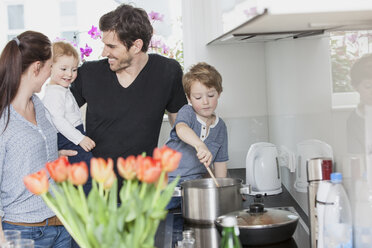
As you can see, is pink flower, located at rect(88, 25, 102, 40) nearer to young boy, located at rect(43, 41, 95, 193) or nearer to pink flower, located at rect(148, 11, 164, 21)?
pink flower, located at rect(148, 11, 164, 21)

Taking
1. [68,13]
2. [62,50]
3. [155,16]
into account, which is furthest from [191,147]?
[68,13]

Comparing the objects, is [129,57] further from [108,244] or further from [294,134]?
[108,244]

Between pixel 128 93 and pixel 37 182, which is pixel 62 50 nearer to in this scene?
pixel 128 93

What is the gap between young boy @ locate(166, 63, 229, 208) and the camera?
7.02 feet

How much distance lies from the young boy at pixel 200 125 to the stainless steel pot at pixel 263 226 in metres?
0.49

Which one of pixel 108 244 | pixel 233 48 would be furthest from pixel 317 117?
pixel 233 48

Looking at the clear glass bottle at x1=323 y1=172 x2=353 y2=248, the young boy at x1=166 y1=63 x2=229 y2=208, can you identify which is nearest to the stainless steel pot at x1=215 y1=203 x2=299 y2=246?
the clear glass bottle at x1=323 y1=172 x2=353 y2=248

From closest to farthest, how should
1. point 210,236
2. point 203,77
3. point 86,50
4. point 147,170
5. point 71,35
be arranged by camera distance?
1. point 147,170
2. point 210,236
3. point 203,77
4. point 86,50
5. point 71,35

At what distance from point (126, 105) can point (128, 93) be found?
0.05 metres

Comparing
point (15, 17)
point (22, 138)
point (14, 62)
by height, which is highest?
point (15, 17)

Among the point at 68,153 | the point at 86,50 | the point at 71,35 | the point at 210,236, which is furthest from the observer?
the point at 71,35

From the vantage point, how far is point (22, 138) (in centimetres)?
179

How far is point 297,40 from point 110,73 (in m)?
0.83

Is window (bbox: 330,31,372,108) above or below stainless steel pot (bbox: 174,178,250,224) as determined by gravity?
above
